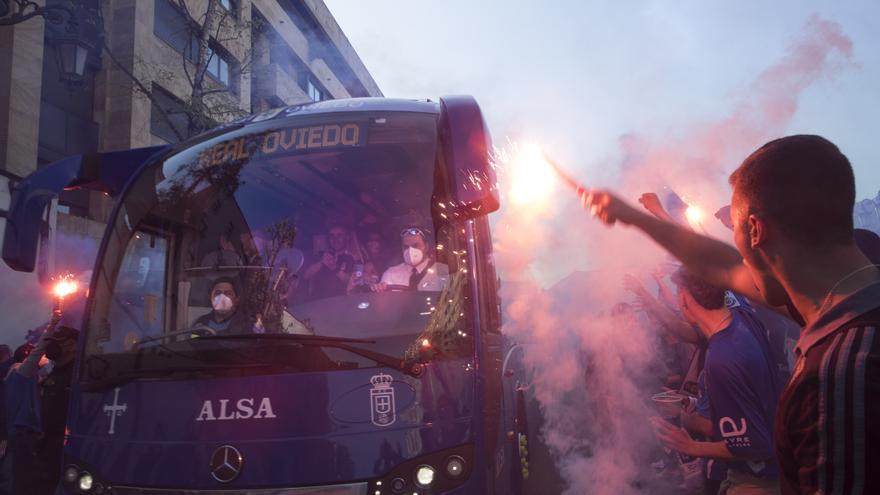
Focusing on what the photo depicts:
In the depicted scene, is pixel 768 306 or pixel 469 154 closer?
pixel 768 306

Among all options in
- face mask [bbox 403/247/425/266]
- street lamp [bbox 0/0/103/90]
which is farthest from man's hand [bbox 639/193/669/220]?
street lamp [bbox 0/0/103/90]

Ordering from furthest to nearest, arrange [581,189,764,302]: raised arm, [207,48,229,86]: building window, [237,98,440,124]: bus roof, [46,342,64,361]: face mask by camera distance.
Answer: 1. [207,48,229,86]: building window
2. [46,342,64,361]: face mask
3. [237,98,440,124]: bus roof
4. [581,189,764,302]: raised arm

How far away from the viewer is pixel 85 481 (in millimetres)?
2896

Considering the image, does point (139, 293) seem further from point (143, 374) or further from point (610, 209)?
point (610, 209)

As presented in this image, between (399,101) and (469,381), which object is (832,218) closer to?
(469,381)

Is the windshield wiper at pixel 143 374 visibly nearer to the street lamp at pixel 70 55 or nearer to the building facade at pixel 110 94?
the building facade at pixel 110 94

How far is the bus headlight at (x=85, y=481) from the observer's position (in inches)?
113

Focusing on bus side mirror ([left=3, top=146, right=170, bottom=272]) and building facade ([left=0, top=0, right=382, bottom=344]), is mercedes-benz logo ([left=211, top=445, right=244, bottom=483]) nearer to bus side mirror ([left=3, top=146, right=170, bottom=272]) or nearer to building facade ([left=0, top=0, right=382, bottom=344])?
bus side mirror ([left=3, top=146, right=170, bottom=272])

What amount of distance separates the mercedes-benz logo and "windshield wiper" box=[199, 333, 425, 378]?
532 millimetres

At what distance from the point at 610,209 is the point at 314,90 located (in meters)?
30.0

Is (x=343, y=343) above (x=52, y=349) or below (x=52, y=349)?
below

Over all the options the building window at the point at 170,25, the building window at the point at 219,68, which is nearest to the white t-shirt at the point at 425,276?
the building window at the point at 170,25

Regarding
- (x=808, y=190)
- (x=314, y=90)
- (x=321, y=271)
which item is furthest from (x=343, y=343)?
(x=314, y=90)

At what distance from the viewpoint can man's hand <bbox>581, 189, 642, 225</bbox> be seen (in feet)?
7.50
